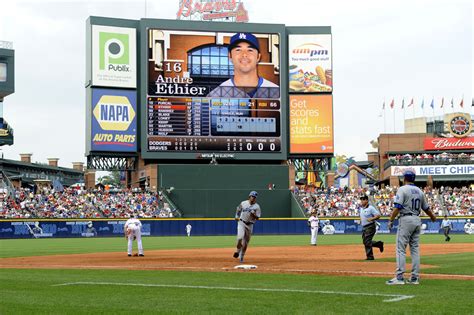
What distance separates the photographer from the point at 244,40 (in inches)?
2137

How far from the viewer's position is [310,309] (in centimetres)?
916

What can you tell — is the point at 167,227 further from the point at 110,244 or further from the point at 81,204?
the point at 110,244

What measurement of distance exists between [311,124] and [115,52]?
14.7 metres

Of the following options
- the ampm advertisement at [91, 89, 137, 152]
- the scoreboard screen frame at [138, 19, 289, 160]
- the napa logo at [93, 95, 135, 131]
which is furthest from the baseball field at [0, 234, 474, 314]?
the napa logo at [93, 95, 135, 131]

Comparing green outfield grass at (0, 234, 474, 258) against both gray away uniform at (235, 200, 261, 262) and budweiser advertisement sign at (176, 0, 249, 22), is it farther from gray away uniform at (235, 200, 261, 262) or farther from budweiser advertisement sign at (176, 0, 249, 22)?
budweiser advertisement sign at (176, 0, 249, 22)

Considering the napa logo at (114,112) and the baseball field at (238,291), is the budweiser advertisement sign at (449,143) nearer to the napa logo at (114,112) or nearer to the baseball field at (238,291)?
the napa logo at (114,112)

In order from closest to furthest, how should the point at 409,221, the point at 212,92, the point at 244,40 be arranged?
the point at 409,221, the point at 212,92, the point at 244,40

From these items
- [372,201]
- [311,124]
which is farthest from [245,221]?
[372,201]

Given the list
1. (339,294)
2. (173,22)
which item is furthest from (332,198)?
(339,294)

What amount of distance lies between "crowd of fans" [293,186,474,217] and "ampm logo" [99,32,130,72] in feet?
50.5

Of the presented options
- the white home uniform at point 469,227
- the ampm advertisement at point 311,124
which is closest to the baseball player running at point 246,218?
the white home uniform at point 469,227

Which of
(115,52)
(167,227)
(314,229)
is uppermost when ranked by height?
(115,52)

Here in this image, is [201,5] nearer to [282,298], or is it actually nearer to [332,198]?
[332,198]

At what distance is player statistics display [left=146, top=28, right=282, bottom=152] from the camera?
5269cm
